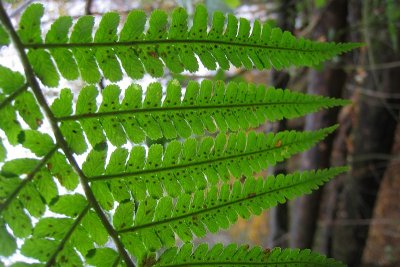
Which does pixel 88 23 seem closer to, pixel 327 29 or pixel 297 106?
pixel 297 106

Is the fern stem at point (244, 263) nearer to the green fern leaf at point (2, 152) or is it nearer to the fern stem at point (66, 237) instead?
the fern stem at point (66, 237)

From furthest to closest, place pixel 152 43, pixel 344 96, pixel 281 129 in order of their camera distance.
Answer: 1. pixel 344 96
2. pixel 281 129
3. pixel 152 43

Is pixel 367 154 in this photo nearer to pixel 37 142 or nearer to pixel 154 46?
pixel 154 46

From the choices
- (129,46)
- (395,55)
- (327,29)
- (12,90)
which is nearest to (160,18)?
(129,46)

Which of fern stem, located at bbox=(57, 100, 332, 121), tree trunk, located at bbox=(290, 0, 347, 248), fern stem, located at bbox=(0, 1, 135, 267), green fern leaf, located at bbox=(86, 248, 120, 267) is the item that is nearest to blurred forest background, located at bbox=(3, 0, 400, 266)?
tree trunk, located at bbox=(290, 0, 347, 248)

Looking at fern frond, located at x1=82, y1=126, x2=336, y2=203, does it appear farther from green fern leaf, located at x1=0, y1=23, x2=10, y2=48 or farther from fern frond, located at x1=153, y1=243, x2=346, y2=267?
green fern leaf, located at x1=0, y1=23, x2=10, y2=48

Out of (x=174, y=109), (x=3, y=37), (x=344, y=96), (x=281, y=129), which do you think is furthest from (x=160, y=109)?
(x=344, y=96)

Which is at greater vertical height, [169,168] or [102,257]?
[169,168]

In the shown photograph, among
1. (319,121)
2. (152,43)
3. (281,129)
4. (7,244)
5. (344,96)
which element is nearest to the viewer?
(7,244)

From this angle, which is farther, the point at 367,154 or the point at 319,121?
the point at 367,154
